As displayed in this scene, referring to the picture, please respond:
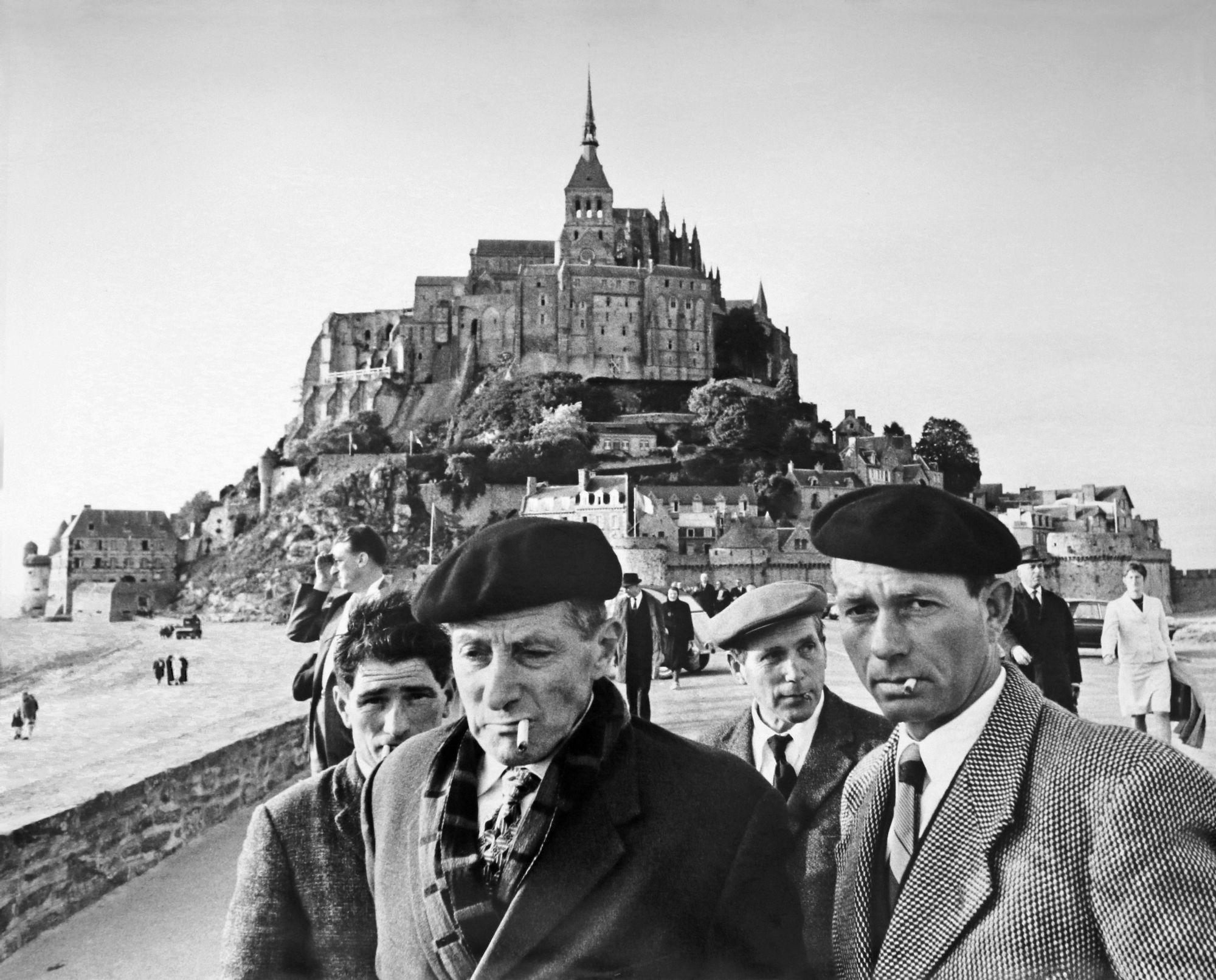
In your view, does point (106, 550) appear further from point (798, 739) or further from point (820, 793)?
point (820, 793)

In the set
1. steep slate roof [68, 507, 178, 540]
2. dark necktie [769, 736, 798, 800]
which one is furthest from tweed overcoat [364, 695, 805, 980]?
steep slate roof [68, 507, 178, 540]

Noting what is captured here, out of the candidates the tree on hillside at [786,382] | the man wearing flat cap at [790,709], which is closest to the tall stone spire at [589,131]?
the man wearing flat cap at [790,709]

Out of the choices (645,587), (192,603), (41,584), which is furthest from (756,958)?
(192,603)

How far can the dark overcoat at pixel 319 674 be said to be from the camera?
2986 millimetres

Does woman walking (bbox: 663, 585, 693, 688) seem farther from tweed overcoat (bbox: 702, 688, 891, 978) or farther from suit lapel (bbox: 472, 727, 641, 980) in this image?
suit lapel (bbox: 472, 727, 641, 980)

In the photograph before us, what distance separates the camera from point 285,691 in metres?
8.16

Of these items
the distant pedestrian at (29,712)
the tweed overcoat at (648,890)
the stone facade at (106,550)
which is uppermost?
the stone facade at (106,550)

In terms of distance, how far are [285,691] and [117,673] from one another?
4.10 feet

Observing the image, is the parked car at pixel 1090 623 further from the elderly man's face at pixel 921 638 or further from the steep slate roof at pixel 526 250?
the steep slate roof at pixel 526 250

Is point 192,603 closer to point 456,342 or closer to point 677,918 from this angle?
point 677,918

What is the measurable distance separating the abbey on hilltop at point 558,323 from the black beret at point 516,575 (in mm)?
12085

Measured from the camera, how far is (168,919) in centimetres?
318

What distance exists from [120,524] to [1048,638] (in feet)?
14.9

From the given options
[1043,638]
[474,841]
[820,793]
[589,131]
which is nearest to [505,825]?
[474,841]
